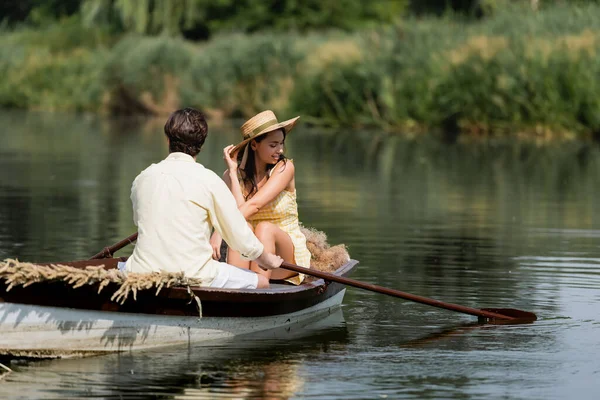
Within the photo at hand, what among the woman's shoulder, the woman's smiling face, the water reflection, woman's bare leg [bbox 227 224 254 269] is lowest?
the water reflection

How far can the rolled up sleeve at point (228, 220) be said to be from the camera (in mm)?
8117

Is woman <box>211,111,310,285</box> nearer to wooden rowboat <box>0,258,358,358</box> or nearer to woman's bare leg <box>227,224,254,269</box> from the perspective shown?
woman's bare leg <box>227,224,254,269</box>

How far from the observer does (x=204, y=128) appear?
8141 mm

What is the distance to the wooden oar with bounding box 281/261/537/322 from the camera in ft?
29.5

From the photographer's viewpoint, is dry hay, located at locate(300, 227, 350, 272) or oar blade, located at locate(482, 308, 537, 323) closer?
oar blade, located at locate(482, 308, 537, 323)

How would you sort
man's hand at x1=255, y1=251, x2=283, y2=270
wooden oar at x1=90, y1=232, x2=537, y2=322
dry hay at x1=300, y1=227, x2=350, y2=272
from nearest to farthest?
man's hand at x1=255, y1=251, x2=283, y2=270
wooden oar at x1=90, y1=232, x2=537, y2=322
dry hay at x1=300, y1=227, x2=350, y2=272

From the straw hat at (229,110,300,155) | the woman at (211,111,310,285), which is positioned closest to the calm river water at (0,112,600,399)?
the woman at (211,111,310,285)

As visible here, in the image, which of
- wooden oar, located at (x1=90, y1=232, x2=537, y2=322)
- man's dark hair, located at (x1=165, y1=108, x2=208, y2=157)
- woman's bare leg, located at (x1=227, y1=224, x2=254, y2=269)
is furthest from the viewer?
woman's bare leg, located at (x1=227, y1=224, x2=254, y2=269)

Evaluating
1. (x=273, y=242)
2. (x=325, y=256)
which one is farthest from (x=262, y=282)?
(x=325, y=256)

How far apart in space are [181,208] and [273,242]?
1383 mm

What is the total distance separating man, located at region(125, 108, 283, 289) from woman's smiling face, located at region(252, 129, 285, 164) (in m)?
1.30

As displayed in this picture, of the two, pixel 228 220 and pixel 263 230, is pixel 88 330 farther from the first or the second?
pixel 263 230

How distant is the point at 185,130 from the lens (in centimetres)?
805

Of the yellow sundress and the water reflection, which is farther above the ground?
the yellow sundress
